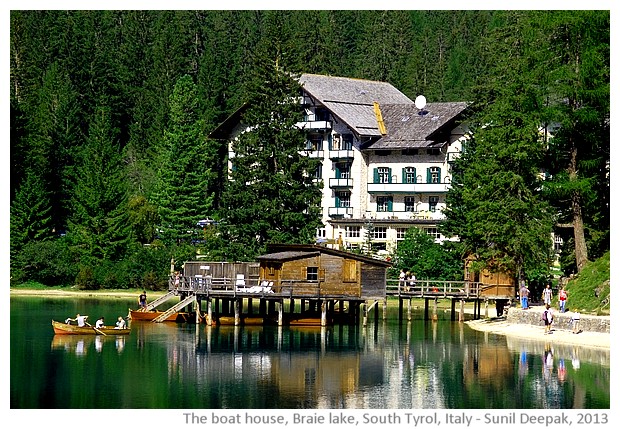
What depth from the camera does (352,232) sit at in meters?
104

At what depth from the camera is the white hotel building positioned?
101 metres

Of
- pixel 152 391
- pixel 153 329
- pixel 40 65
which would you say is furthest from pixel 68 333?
pixel 40 65

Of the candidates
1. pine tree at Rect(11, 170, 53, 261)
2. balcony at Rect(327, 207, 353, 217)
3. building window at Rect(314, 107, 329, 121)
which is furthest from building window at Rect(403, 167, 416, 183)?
pine tree at Rect(11, 170, 53, 261)

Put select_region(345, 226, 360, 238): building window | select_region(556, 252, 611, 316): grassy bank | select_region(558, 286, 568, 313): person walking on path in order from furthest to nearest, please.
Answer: select_region(345, 226, 360, 238): building window → select_region(558, 286, 568, 313): person walking on path → select_region(556, 252, 611, 316): grassy bank

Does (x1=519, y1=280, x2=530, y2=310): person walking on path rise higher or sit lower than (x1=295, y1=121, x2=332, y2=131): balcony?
lower

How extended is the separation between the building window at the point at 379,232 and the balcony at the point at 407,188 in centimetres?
267

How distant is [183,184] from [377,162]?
50.2 feet

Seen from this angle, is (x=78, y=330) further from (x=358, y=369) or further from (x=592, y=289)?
(x=592, y=289)

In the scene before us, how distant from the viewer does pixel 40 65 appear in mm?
138375

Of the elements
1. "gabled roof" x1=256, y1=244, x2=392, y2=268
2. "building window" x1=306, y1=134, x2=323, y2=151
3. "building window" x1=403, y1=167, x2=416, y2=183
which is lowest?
"gabled roof" x1=256, y1=244, x2=392, y2=268

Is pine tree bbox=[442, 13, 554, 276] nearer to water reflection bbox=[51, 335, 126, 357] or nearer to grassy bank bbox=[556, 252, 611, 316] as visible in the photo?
grassy bank bbox=[556, 252, 611, 316]

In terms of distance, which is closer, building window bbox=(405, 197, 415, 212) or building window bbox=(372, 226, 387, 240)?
building window bbox=(405, 197, 415, 212)

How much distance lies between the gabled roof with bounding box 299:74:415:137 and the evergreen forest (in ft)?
8.42
